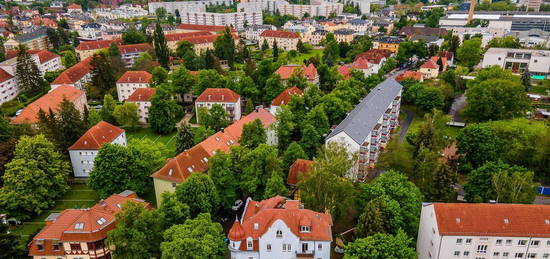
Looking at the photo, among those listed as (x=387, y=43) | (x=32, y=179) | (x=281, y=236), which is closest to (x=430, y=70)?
(x=387, y=43)

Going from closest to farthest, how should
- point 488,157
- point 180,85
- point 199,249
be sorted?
point 199,249 → point 488,157 → point 180,85

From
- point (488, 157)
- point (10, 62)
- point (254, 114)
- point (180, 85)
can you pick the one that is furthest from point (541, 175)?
point (10, 62)

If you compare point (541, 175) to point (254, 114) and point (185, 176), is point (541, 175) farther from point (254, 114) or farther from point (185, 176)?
point (185, 176)

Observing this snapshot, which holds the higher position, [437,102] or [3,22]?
[3,22]

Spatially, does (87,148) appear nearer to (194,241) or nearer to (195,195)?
(195,195)

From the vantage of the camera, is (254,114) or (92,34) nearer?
(254,114)

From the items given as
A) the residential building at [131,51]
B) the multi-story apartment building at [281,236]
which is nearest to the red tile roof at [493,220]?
the multi-story apartment building at [281,236]

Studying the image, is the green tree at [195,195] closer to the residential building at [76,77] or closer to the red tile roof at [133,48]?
the residential building at [76,77]
